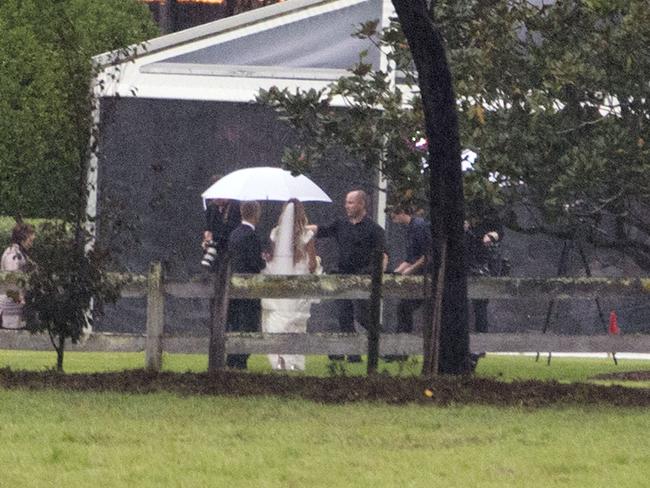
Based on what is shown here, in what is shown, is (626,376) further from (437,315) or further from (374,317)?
(437,315)

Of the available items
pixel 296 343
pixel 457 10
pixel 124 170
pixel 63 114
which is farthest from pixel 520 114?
pixel 124 170

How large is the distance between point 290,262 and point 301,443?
322 inches

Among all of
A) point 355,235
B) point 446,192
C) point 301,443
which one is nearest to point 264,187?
point 355,235

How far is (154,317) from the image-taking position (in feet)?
53.2

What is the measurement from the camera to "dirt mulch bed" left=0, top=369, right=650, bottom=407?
13711 millimetres

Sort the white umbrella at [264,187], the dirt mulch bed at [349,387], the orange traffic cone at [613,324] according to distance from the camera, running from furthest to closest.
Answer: the orange traffic cone at [613,324] < the white umbrella at [264,187] < the dirt mulch bed at [349,387]

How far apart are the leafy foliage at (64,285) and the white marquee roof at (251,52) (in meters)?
5.32

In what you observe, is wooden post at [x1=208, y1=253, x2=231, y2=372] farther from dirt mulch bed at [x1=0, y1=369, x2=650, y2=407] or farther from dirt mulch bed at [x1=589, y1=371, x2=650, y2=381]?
dirt mulch bed at [x1=589, y1=371, x2=650, y2=381]

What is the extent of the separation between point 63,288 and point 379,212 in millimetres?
6241

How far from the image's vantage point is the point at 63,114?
15531 mm

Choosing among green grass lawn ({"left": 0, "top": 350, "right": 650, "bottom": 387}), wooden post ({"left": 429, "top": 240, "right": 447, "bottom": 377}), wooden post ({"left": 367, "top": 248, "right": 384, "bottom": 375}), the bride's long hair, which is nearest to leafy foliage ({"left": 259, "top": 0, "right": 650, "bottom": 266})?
the bride's long hair

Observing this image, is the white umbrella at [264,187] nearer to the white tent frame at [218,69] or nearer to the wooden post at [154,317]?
the white tent frame at [218,69]

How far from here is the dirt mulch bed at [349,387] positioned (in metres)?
13.7

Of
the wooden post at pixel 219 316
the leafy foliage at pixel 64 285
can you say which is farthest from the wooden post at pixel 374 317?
the leafy foliage at pixel 64 285
